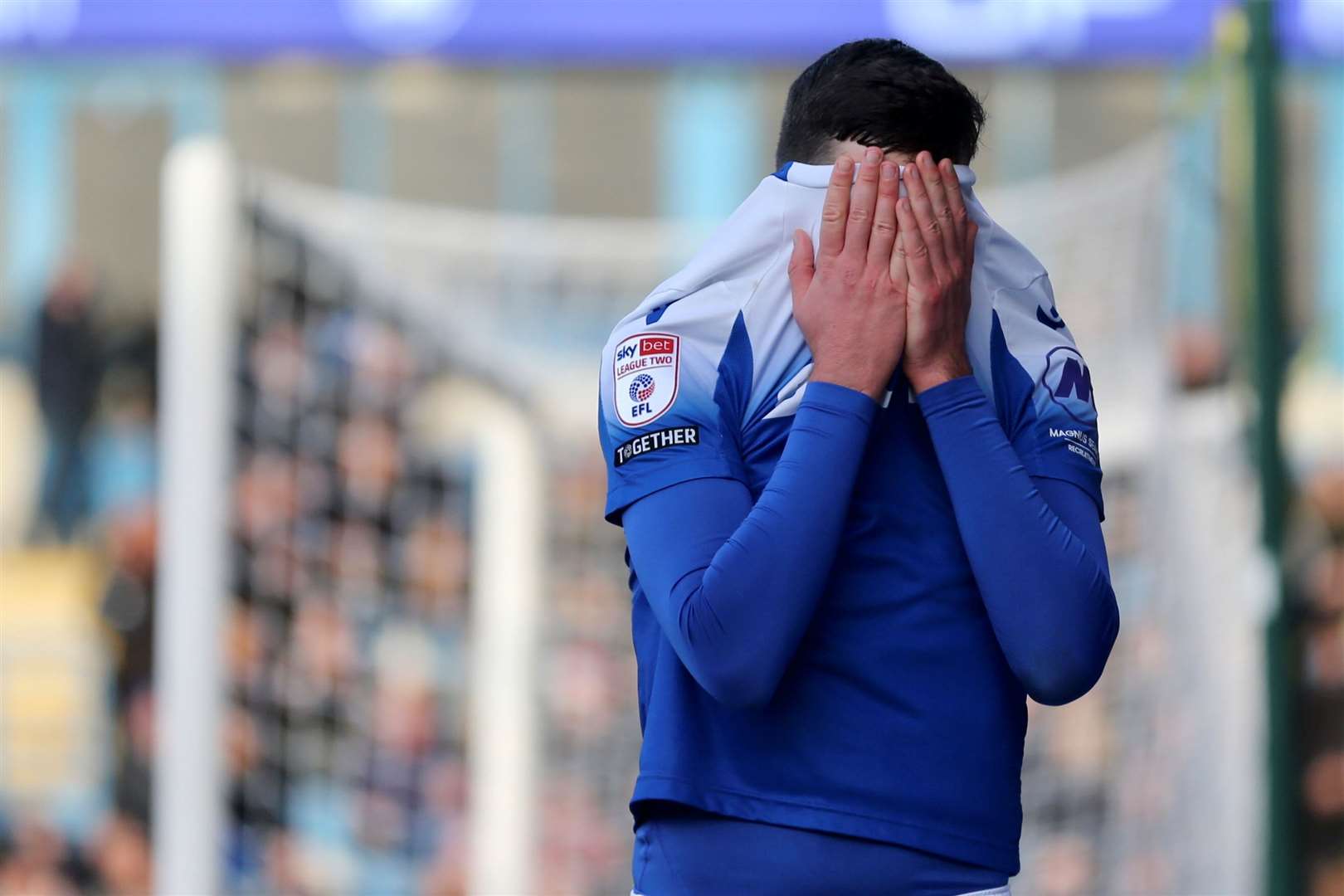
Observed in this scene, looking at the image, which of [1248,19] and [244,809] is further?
[1248,19]

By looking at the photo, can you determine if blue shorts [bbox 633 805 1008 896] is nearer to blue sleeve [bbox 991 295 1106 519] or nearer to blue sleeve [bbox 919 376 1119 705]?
blue sleeve [bbox 919 376 1119 705]

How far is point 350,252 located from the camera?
3998 mm

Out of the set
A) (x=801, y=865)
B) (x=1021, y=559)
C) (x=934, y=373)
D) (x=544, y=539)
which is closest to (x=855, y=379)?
(x=934, y=373)

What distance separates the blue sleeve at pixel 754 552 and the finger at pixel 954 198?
159 millimetres

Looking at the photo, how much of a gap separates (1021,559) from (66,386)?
8.79 metres

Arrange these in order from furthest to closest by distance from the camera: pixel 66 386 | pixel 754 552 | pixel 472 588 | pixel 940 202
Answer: pixel 66 386, pixel 472 588, pixel 940 202, pixel 754 552

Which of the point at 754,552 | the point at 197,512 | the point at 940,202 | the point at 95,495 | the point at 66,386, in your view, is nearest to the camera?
the point at 754,552

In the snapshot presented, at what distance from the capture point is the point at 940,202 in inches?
51.3

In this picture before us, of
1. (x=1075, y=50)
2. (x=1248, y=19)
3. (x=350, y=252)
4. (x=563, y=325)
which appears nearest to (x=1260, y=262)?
(x=1248, y=19)

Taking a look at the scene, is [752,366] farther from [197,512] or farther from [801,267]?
[197,512]

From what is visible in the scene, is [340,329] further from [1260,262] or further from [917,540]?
[917,540]

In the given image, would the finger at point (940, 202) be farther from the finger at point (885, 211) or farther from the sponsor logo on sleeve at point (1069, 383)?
the sponsor logo on sleeve at point (1069, 383)

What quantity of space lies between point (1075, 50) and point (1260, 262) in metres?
5.63

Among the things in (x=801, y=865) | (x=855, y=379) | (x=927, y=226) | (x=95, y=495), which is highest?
(x=95, y=495)
